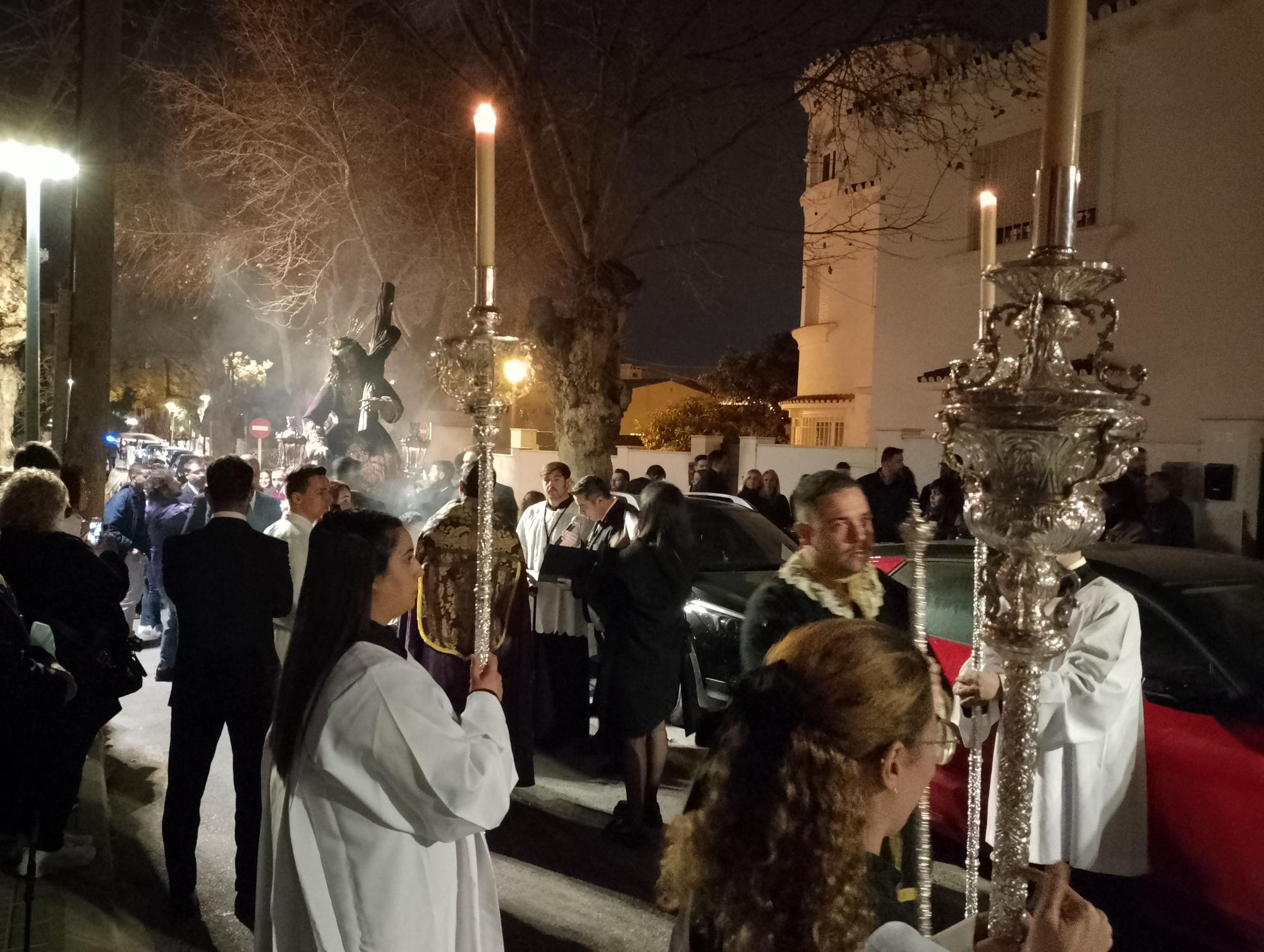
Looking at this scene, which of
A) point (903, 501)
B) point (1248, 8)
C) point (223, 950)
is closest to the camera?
point (223, 950)

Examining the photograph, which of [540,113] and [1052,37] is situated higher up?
[540,113]

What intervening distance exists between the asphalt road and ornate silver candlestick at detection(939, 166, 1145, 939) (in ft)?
11.1

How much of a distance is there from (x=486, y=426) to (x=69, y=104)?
53.1 ft

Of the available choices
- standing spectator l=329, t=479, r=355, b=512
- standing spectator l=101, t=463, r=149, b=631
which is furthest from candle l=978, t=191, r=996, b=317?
standing spectator l=101, t=463, r=149, b=631

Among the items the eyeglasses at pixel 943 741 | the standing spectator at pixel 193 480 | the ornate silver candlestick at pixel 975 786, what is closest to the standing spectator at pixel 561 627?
the standing spectator at pixel 193 480

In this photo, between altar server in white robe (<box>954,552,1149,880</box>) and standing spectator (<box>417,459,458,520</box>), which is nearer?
altar server in white robe (<box>954,552,1149,880</box>)

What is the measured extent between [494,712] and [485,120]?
4.86ft

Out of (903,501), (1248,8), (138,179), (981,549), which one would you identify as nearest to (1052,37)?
(981,549)

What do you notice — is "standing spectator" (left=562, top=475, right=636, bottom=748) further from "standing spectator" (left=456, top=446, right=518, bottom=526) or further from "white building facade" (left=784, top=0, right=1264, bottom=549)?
"white building facade" (left=784, top=0, right=1264, bottom=549)

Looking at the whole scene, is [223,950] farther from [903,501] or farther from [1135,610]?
[903,501]

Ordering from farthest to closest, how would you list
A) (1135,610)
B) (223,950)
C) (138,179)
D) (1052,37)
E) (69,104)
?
1. (138,179)
2. (69,104)
3. (223,950)
4. (1135,610)
5. (1052,37)

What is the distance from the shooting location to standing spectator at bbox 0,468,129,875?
187 inches

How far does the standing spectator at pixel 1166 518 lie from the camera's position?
9.80 meters

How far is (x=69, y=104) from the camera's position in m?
15.3
